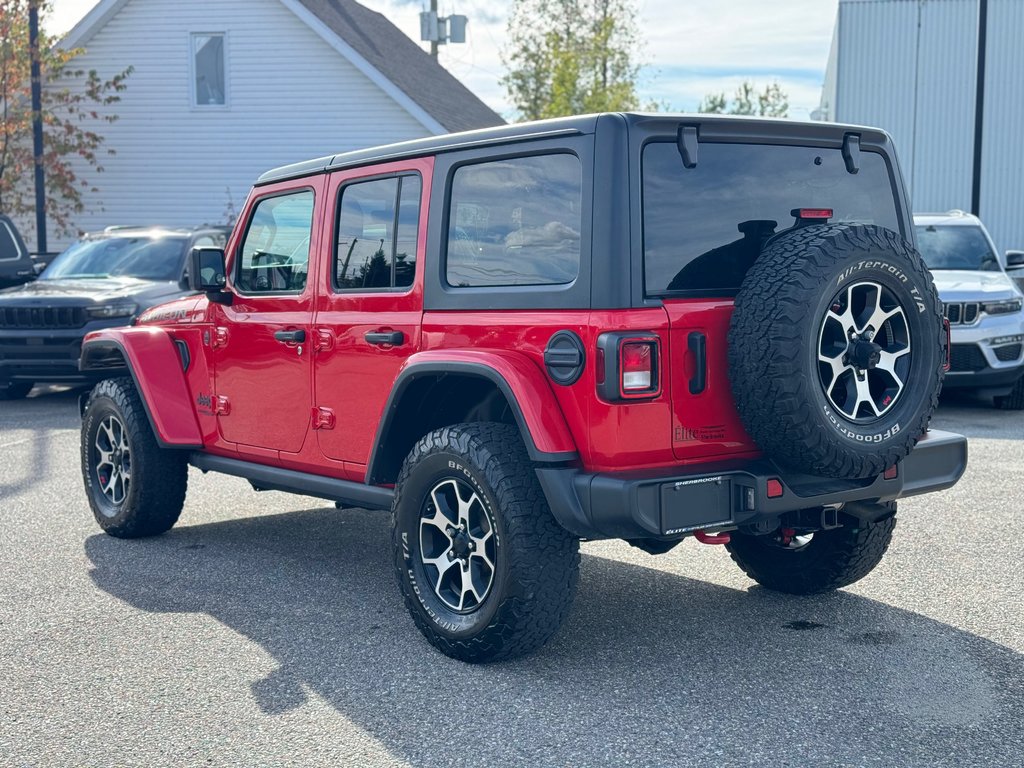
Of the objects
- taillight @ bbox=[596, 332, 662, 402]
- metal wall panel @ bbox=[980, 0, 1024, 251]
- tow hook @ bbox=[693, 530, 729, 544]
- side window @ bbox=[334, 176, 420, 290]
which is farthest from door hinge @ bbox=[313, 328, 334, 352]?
metal wall panel @ bbox=[980, 0, 1024, 251]

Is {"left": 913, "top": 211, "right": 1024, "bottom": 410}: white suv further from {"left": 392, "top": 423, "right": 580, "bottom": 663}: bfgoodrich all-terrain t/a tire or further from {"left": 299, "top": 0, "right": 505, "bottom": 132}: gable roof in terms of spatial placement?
{"left": 299, "top": 0, "right": 505, "bottom": 132}: gable roof

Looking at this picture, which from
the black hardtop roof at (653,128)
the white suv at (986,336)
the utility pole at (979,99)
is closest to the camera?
the black hardtop roof at (653,128)

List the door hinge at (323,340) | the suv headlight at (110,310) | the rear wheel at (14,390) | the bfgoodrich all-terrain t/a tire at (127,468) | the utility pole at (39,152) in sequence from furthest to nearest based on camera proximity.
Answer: the utility pole at (39,152) → the rear wheel at (14,390) → the suv headlight at (110,310) → the bfgoodrich all-terrain t/a tire at (127,468) → the door hinge at (323,340)

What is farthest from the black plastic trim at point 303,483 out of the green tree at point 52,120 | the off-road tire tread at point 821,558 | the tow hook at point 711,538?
the green tree at point 52,120

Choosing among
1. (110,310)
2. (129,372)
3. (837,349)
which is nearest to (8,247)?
(110,310)

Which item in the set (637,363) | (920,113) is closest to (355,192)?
(637,363)

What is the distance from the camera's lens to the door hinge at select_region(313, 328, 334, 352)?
5.37 meters

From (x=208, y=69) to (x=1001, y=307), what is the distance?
18.8m

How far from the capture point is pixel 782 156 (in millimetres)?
4598

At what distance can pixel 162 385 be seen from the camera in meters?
6.47

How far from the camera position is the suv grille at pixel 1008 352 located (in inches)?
439

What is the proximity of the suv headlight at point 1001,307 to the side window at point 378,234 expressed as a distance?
7.58 m

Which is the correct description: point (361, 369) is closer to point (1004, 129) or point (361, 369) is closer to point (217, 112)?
point (1004, 129)

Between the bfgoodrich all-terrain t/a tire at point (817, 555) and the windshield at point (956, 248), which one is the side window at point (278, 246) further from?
the windshield at point (956, 248)
